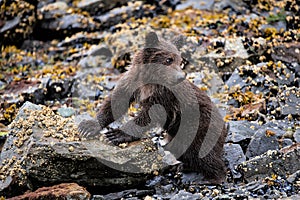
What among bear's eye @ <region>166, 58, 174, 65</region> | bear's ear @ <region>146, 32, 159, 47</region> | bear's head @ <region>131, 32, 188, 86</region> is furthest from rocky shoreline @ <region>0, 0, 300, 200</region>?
bear's ear @ <region>146, 32, 159, 47</region>

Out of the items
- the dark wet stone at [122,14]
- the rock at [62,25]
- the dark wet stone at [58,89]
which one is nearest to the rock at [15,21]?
the rock at [62,25]

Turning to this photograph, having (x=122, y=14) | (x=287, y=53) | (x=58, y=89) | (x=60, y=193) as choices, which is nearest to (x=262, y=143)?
(x=60, y=193)

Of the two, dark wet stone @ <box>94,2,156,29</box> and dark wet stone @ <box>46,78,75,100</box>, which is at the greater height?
dark wet stone @ <box>94,2,156,29</box>

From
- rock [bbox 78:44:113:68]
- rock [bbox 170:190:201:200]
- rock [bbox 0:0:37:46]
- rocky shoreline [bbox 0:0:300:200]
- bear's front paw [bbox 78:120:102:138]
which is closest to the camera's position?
rock [bbox 170:190:201:200]

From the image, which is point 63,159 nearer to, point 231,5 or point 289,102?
point 289,102

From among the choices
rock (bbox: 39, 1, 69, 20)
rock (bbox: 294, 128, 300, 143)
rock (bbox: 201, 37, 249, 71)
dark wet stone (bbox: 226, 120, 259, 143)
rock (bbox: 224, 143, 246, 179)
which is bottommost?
rock (bbox: 224, 143, 246, 179)

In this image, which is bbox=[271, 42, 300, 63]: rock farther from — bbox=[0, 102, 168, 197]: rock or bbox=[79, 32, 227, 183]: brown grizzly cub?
bbox=[0, 102, 168, 197]: rock

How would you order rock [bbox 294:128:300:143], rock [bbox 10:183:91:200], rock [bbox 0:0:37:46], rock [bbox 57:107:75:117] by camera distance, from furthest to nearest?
rock [bbox 0:0:37:46]
rock [bbox 57:107:75:117]
rock [bbox 294:128:300:143]
rock [bbox 10:183:91:200]

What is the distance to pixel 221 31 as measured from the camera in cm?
1152

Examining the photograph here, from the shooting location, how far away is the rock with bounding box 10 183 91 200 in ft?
19.4

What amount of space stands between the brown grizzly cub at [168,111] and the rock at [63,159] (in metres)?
0.28

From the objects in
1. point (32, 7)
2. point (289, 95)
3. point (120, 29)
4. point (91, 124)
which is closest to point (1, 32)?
point (32, 7)

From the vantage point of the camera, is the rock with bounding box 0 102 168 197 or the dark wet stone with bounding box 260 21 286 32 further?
the dark wet stone with bounding box 260 21 286 32

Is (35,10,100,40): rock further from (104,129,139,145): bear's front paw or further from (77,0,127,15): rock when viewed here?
(104,129,139,145): bear's front paw
